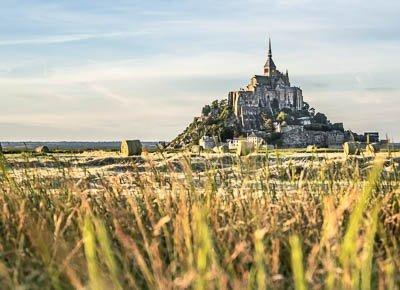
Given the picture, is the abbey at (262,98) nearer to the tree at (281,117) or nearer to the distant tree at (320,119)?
the tree at (281,117)

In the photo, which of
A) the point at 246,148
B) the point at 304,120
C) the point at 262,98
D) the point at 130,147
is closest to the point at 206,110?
the point at 262,98

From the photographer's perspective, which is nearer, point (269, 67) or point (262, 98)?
point (262, 98)

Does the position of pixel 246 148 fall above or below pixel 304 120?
below

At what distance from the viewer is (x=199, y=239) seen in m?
4.03

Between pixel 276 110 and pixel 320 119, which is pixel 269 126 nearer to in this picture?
pixel 276 110

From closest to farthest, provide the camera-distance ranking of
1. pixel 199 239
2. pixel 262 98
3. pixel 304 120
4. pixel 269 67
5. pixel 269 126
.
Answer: pixel 199 239 → pixel 269 126 → pixel 304 120 → pixel 262 98 → pixel 269 67

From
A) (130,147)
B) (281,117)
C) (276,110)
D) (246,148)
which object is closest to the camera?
(246,148)

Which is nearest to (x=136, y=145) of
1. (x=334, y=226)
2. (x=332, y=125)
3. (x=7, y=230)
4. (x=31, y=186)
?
(x=31, y=186)

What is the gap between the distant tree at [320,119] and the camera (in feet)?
449

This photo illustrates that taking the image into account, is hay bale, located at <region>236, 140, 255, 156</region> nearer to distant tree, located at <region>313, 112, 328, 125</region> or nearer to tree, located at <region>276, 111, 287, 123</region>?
tree, located at <region>276, 111, 287, 123</region>

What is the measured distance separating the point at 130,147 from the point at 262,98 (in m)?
112

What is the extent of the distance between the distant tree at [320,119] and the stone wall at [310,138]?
9268mm

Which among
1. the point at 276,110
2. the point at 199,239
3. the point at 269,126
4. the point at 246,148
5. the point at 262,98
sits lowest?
the point at 199,239

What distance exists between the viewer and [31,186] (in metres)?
7.02
